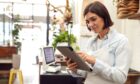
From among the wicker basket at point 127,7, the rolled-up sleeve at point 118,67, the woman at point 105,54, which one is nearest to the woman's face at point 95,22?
the woman at point 105,54

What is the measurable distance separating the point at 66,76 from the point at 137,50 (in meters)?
1.00

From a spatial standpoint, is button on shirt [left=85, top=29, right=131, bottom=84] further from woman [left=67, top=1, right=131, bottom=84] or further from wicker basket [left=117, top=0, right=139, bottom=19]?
wicker basket [left=117, top=0, right=139, bottom=19]

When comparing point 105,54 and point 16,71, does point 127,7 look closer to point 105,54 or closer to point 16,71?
point 105,54

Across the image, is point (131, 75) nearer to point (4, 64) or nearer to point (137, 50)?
point (137, 50)

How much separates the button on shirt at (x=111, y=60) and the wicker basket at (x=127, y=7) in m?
1.18

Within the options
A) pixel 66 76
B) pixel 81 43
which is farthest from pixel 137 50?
pixel 81 43

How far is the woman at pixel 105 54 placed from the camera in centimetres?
Result: 141

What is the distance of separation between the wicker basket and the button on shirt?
1181 millimetres

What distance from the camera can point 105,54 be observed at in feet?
4.88

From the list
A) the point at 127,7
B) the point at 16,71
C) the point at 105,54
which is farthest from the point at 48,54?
the point at 16,71

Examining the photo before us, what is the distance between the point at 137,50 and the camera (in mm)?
3059

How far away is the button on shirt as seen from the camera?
1.40 metres

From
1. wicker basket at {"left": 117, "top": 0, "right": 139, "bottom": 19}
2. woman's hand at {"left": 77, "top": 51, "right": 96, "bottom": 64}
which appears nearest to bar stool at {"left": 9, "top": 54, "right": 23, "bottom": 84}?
wicker basket at {"left": 117, "top": 0, "right": 139, "bottom": 19}

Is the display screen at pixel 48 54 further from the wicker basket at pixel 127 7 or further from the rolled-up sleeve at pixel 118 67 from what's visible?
the rolled-up sleeve at pixel 118 67
